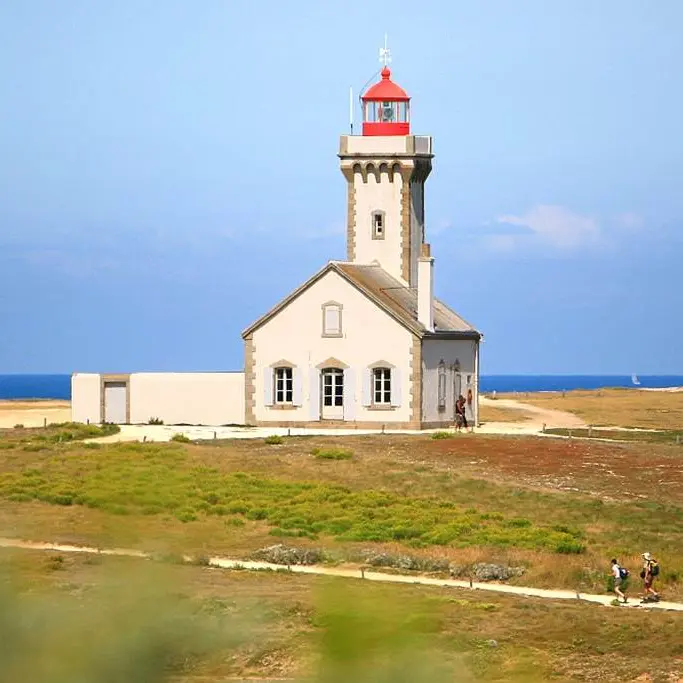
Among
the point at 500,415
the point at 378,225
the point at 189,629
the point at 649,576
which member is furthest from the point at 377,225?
the point at 189,629

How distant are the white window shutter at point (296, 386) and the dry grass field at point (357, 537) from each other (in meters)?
4.27

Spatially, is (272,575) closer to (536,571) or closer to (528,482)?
(536,571)

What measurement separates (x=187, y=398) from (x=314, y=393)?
449cm

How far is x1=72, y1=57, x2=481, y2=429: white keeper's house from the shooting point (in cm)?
4638

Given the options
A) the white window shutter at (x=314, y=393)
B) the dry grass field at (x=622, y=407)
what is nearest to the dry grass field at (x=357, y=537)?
the white window shutter at (x=314, y=393)

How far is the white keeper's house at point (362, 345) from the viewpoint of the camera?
46.4 meters

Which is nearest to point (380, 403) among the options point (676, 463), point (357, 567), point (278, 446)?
point (278, 446)

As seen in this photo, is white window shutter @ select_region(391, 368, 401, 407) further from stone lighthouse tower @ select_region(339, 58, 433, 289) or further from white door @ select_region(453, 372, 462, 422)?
stone lighthouse tower @ select_region(339, 58, 433, 289)

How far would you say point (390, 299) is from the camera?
47.2 metres

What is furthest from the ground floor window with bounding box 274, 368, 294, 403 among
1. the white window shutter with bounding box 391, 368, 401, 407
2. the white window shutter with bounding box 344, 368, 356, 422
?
the white window shutter with bounding box 391, 368, 401, 407

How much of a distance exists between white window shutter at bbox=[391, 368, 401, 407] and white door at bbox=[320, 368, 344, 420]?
1601mm

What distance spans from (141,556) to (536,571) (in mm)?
23601

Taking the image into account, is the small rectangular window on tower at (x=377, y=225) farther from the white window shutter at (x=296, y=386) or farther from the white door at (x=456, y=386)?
the white window shutter at (x=296, y=386)

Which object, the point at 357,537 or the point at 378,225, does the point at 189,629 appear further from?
the point at 378,225
